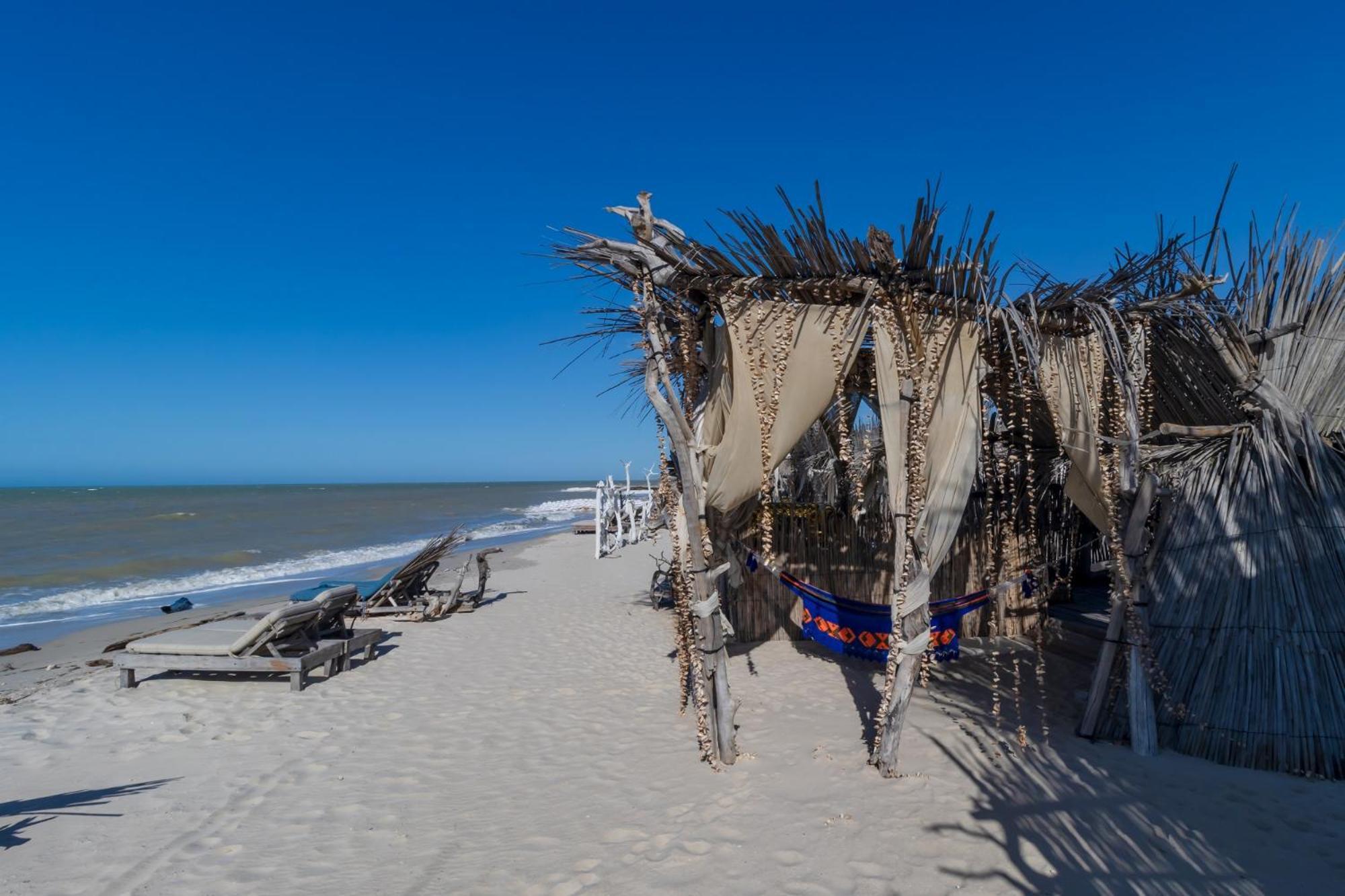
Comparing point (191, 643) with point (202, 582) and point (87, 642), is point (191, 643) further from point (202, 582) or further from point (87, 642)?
point (202, 582)

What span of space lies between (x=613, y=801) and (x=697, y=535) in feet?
4.84

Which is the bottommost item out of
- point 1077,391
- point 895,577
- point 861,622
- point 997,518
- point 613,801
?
point 613,801

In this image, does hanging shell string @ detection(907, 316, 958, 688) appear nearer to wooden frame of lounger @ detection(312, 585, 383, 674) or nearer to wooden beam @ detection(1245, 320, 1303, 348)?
wooden beam @ detection(1245, 320, 1303, 348)

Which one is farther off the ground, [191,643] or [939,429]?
[939,429]

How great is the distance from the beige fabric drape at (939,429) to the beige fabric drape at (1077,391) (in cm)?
58

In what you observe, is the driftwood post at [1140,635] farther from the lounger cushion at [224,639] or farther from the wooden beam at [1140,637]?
the lounger cushion at [224,639]

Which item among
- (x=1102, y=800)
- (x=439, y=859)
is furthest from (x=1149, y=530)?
(x=439, y=859)

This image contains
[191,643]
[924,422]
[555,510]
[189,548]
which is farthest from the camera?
[555,510]

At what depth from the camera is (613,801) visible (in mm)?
3549

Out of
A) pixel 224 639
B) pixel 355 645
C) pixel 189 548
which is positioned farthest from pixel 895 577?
pixel 189 548

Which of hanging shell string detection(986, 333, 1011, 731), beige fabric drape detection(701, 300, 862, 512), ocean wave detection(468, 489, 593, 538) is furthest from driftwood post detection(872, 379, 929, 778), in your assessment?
ocean wave detection(468, 489, 593, 538)

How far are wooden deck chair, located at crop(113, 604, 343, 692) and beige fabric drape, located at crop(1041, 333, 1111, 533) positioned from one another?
621cm

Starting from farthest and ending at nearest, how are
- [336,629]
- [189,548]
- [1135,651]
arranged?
[189,548] → [336,629] → [1135,651]

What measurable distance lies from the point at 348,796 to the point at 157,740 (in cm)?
200
